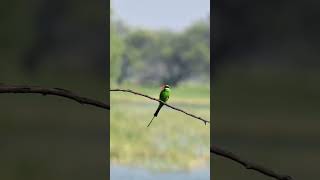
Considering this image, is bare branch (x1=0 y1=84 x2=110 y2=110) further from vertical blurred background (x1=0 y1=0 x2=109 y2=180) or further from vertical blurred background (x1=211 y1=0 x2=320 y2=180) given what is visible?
vertical blurred background (x1=211 y1=0 x2=320 y2=180)

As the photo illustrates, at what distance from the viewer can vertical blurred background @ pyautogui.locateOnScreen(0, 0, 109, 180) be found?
2.56 meters

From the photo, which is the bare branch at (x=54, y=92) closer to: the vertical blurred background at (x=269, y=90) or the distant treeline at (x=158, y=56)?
the distant treeline at (x=158, y=56)

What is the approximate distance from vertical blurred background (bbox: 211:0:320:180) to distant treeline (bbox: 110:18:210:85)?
14 cm

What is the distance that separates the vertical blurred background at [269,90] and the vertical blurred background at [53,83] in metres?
0.63

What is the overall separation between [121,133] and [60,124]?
33 centimetres

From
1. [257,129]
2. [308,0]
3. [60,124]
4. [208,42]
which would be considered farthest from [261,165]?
[60,124]

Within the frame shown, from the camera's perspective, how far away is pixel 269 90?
253 cm

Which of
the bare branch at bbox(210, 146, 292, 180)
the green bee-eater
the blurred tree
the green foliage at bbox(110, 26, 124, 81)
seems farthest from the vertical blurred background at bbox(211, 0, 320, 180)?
the green foliage at bbox(110, 26, 124, 81)

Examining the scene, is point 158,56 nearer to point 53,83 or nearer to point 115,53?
point 115,53

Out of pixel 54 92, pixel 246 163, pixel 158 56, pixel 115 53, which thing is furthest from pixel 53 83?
pixel 246 163

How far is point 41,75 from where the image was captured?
260cm

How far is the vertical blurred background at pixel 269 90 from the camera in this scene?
2.52m

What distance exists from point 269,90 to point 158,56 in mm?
643

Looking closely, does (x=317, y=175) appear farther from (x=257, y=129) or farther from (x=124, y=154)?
(x=124, y=154)
